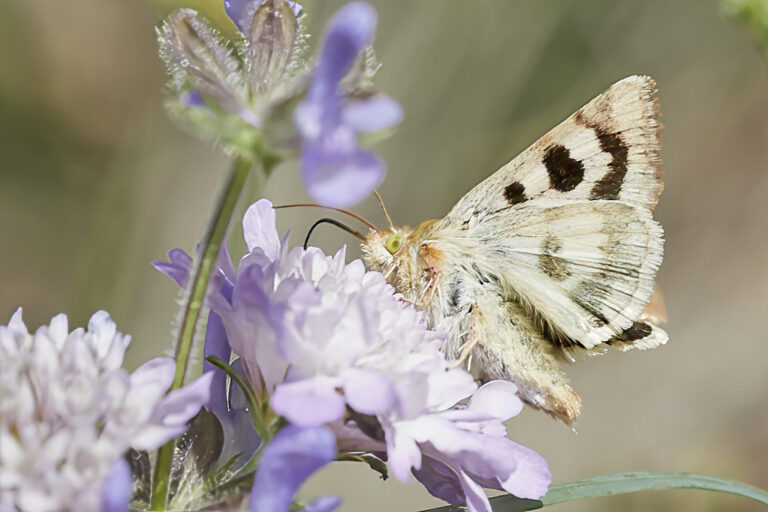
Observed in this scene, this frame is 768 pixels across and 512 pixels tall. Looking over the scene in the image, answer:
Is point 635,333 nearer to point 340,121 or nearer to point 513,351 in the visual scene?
point 513,351

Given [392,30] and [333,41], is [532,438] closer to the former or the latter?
[392,30]

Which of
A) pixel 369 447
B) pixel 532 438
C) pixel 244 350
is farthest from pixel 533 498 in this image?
pixel 532 438

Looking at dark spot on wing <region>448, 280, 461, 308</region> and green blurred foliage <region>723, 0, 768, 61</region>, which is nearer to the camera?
green blurred foliage <region>723, 0, 768, 61</region>

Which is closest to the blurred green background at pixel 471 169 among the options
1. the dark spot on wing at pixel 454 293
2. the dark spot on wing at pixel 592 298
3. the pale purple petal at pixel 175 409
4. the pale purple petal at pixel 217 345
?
the dark spot on wing at pixel 454 293

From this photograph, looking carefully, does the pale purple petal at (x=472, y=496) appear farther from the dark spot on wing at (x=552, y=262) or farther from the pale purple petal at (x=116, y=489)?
the dark spot on wing at (x=552, y=262)

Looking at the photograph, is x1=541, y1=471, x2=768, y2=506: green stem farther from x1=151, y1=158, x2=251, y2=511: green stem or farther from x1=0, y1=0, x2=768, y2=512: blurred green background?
x1=0, y1=0, x2=768, y2=512: blurred green background

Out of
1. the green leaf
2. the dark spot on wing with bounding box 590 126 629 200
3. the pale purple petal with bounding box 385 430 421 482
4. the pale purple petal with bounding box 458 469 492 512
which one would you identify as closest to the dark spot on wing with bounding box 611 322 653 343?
the dark spot on wing with bounding box 590 126 629 200
